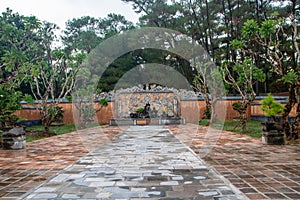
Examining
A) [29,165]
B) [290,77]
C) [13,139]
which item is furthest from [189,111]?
[29,165]

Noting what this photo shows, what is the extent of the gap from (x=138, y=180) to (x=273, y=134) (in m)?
4.29

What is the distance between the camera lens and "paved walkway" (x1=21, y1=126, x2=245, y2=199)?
3.22m

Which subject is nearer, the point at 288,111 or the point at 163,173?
the point at 163,173

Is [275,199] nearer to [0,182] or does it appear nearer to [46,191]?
[46,191]

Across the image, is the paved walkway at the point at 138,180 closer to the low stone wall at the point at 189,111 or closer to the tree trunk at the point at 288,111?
the tree trunk at the point at 288,111

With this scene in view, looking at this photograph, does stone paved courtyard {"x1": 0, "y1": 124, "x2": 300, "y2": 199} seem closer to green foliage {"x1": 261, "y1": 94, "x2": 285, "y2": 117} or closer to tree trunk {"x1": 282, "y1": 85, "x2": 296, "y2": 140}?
green foliage {"x1": 261, "y1": 94, "x2": 285, "y2": 117}

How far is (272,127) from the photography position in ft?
22.6

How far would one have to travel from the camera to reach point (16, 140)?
677cm

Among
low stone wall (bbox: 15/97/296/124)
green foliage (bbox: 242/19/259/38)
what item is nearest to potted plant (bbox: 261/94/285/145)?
green foliage (bbox: 242/19/259/38)

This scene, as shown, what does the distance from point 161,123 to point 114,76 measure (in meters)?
6.06

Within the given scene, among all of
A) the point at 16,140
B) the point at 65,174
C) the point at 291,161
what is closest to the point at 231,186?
the point at 291,161

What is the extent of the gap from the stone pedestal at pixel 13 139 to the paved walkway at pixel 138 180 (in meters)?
2.14

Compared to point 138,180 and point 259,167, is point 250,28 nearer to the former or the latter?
point 259,167

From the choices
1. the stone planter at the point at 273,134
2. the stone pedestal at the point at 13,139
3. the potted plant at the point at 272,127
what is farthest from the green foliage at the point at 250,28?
the stone pedestal at the point at 13,139
